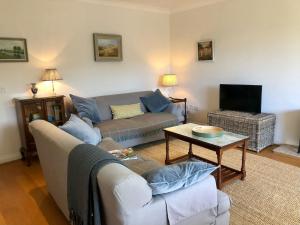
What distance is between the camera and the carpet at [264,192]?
215cm

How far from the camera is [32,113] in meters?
3.61

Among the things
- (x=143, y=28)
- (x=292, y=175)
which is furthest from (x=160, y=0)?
(x=292, y=175)

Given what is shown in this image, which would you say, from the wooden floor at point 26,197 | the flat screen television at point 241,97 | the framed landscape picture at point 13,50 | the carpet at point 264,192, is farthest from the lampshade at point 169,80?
the framed landscape picture at point 13,50

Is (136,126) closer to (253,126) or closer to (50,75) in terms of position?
(50,75)

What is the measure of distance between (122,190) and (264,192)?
194 centimetres

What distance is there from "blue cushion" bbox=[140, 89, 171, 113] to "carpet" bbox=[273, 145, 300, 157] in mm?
2014

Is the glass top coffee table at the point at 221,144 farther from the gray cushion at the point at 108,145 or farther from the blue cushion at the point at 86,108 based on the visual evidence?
the blue cushion at the point at 86,108

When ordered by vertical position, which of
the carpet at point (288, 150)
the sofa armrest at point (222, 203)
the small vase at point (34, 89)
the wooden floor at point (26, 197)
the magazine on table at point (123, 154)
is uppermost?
the small vase at point (34, 89)

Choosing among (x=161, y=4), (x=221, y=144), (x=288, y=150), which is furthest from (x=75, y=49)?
(x=288, y=150)

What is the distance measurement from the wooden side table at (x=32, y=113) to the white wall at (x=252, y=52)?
2838 millimetres

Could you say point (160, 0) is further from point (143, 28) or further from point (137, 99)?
point (137, 99)

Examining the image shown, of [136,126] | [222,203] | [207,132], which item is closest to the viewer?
[222,203]

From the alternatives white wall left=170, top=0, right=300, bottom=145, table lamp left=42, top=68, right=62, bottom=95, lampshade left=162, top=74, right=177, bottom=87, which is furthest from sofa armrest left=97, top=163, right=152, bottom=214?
lampshade left=162, top=74, right=177, bottom=87

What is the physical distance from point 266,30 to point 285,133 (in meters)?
1.68
